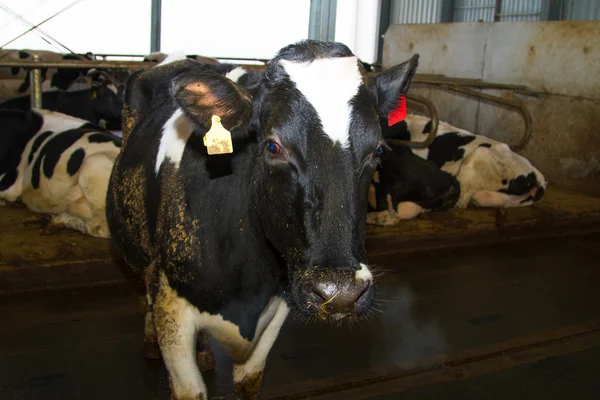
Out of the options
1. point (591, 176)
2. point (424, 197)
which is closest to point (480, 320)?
point (424, 197)

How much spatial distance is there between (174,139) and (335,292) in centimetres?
125

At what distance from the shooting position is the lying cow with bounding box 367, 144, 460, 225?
6.48 meters

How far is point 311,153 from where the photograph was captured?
80.6 inches

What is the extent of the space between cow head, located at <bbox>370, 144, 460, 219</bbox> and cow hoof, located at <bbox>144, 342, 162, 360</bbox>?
334cm

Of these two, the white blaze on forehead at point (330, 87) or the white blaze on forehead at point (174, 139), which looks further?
the white blaze on forehead at point (174, 139)

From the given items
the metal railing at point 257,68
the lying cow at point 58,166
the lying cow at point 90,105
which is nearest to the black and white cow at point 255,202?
the metal railing at point 257,68

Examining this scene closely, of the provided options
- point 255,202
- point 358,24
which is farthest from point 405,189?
point 358,24

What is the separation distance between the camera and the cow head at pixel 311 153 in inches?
76.5

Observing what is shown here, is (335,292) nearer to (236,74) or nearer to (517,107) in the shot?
(236,74)

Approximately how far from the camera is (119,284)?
481cm

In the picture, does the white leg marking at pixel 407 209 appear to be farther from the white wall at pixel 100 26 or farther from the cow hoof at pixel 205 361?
the white wall at pixel 100 26

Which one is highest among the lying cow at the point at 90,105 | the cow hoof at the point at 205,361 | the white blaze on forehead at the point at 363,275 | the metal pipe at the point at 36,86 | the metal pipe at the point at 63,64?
the metal pipe at the point at 63,64

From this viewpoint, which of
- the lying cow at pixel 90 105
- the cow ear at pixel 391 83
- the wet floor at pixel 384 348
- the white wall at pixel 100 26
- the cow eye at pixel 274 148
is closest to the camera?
the cow eye at pixel 274 148

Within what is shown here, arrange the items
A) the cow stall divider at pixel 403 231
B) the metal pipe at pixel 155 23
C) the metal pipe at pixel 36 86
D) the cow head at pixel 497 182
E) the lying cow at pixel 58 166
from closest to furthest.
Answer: the cow stall divider at pixel 403 231 → the lying cow at pixel 58 166 → the metal pipe at pixel 36 86 → the cow head at pixel 497 182 → the metal pipe at pixel 155 23
